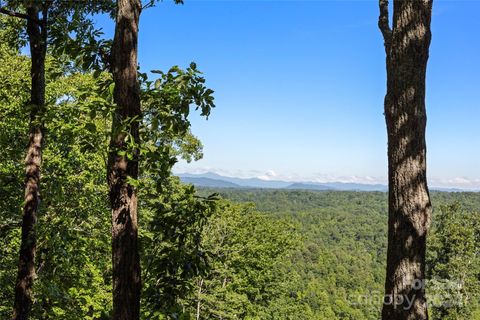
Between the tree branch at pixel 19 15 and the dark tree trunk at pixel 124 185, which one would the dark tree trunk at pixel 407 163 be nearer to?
the dark tree trunk at pixel 124 185

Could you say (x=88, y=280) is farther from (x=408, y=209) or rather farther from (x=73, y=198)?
(x=408, y=209)

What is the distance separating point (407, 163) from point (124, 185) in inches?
98.5

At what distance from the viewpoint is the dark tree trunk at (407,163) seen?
342cm

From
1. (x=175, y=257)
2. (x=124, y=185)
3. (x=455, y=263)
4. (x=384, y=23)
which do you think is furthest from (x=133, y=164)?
(x=455, y=263)

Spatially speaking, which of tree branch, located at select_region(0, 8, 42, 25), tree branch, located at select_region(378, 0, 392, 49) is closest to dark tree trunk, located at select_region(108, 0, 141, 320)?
tree branch, located at select_region(0, 8, 42, 25)

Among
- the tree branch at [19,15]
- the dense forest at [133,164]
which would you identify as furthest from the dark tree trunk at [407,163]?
the tree branch at [19,15]

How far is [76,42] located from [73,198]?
1010 centimetres

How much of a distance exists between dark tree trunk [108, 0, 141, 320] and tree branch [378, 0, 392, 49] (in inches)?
101

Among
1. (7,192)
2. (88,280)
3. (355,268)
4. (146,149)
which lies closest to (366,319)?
(355,268)

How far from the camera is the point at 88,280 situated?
40.9ft

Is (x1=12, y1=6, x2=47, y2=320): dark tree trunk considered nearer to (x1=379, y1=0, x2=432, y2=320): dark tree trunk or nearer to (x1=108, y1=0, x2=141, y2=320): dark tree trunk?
(x1=108, y1=0, x2=141, y2=320): dark tree trunk

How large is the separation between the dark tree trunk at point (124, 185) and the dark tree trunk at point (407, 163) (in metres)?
2.30

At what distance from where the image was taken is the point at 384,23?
4102 millimetres

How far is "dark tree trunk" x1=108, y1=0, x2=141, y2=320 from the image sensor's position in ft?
9.84
